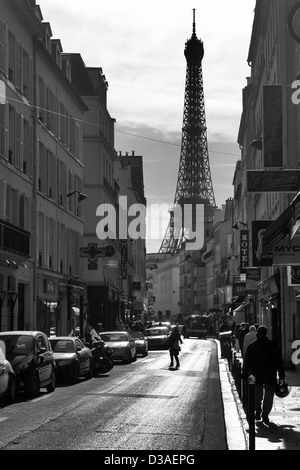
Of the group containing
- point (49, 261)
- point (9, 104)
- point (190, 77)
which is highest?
point (190, 77)

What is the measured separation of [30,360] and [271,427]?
813 centimetres

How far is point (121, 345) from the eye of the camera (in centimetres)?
3869

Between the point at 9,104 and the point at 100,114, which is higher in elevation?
the point at 100,114

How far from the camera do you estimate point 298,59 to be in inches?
1273

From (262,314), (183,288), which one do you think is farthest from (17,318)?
(183,288)

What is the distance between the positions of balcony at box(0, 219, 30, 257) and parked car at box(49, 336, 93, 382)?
14.2 ft

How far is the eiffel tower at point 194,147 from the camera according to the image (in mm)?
165125

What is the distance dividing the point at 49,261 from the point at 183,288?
147 m

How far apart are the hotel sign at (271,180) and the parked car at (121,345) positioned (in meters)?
18.8

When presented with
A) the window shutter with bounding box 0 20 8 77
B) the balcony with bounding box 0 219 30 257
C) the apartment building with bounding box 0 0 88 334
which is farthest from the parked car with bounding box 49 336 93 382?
the window shutter with bounding box 0 20 8 77

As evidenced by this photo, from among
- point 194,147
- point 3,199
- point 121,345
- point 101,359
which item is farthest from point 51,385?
point 194,147

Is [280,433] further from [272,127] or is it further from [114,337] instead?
[114,337]
